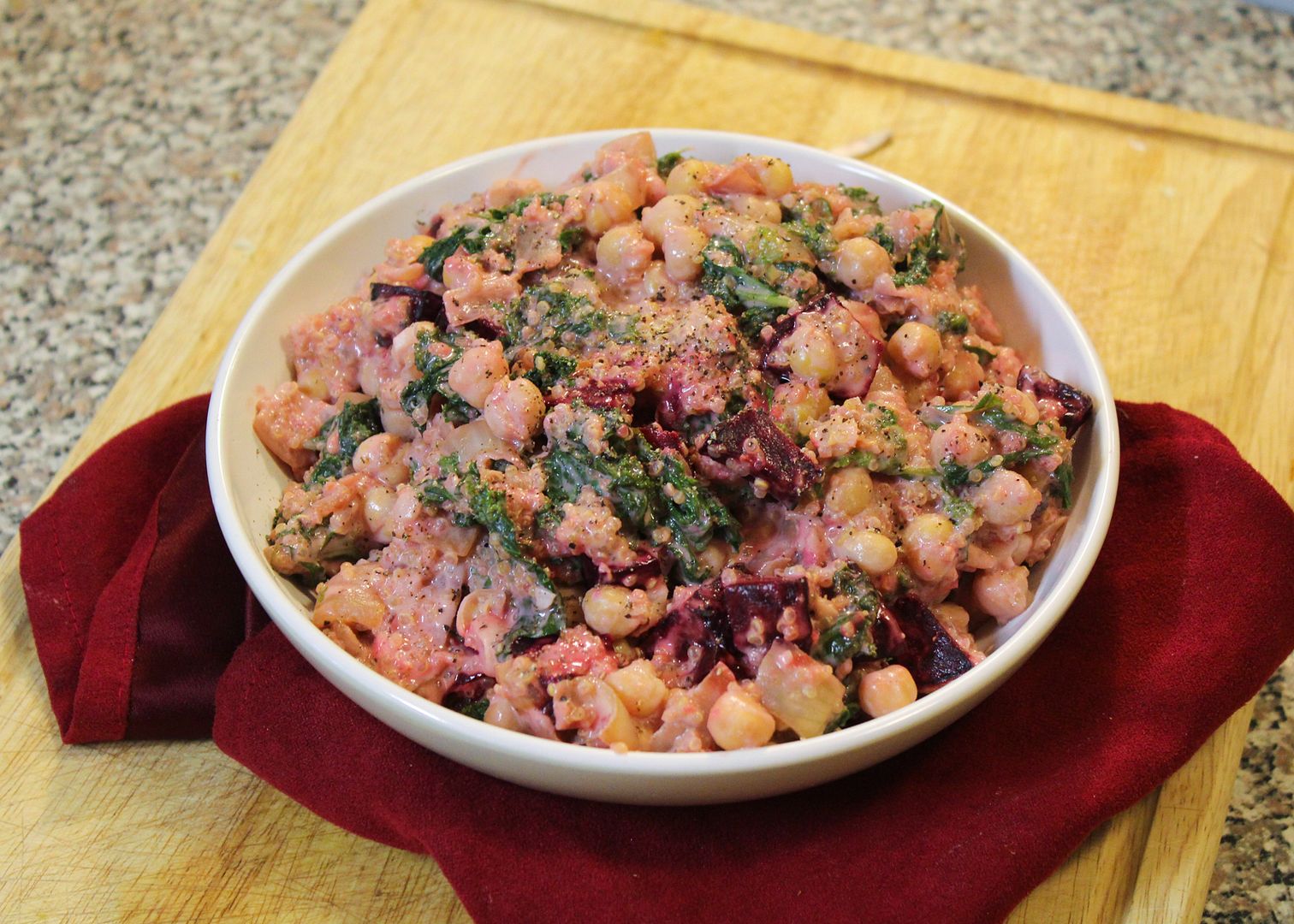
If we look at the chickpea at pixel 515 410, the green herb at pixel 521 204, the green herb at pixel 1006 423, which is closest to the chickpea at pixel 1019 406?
the green herb at pixel 1006 423

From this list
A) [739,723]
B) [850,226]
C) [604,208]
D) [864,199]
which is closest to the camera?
[739,723]

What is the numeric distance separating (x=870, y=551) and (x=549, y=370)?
774 millimetres

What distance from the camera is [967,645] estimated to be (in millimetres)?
2330

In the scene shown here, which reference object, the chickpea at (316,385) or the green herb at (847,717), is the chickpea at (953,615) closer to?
the green herb at (847,717)

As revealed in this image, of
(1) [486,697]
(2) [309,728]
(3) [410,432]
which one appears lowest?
(2) [309,728]

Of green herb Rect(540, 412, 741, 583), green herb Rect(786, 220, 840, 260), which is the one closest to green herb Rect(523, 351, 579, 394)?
green herb Rect(540, 412, 741, 583)

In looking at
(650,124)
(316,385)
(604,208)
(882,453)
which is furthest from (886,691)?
(650,124)

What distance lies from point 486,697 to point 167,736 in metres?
0.89

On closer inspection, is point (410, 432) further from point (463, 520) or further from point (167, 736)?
point (167, 736)

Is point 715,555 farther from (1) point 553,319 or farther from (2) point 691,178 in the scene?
(2) point 691,178

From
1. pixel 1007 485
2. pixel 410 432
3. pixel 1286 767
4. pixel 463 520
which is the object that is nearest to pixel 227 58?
pixel 410 432

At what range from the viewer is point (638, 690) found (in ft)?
6.95

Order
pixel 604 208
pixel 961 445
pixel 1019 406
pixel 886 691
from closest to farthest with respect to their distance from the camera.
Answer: pixel 886 691
pixel 961 445
pixel 1019 406
pixel 604 208

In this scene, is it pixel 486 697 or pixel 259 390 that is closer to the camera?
pixel 486 697
